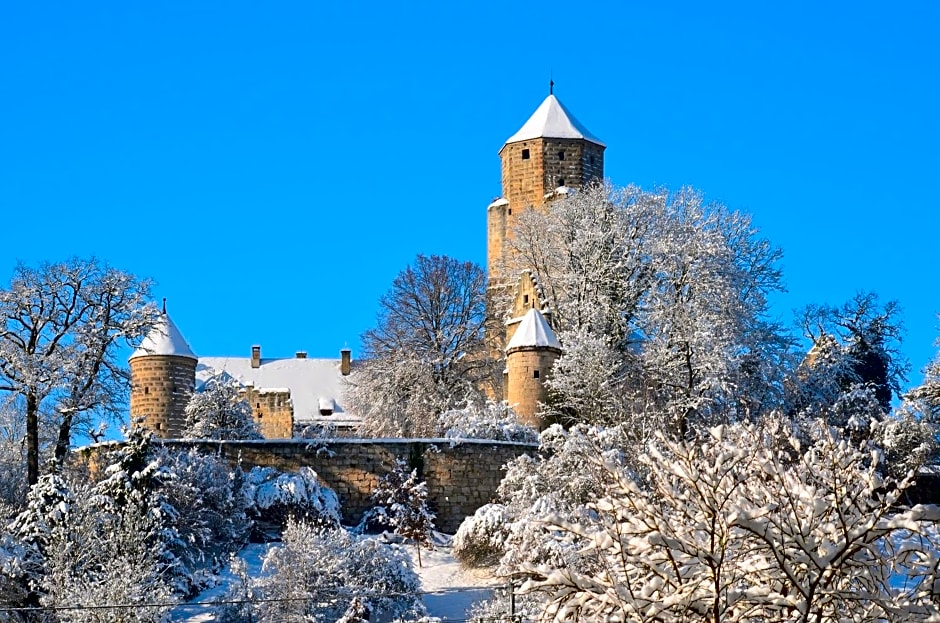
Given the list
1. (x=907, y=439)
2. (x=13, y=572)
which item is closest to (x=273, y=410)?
(x=13, y=572)

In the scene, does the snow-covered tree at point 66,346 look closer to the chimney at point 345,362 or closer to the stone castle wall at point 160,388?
the stone castle wall at point 160,388

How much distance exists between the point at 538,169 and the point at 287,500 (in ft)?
49.9

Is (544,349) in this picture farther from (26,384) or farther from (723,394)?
(26,384)

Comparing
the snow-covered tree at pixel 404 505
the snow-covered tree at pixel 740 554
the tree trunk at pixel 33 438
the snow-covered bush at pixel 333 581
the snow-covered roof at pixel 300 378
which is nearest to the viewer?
the snow-covered tree at pixel 740 554

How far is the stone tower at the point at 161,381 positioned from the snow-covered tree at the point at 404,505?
524 centimetres

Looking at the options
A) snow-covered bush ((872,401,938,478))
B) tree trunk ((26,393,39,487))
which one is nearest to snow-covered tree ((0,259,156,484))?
tree trunk ((26,393,39,487))

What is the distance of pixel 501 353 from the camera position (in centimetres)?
3703

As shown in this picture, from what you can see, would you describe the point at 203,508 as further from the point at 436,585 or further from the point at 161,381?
the point at 161,381

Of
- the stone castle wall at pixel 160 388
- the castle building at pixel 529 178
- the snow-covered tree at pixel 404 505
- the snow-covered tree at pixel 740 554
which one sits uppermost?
the castle building at pixel 529 178

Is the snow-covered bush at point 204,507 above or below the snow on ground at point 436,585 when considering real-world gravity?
above

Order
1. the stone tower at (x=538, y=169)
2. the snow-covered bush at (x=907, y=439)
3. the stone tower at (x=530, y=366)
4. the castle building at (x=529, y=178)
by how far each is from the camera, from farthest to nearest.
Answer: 1. the stone tower at (x=538, y=169)
2. the castle building at (x=529, y=178)
3. the stone tower at (x=530, y=366)
4. the snow-covered bush at (x=907, y=439)

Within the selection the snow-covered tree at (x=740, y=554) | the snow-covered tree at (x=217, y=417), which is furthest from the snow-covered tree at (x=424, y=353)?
the snow-covered tree at (x=740, y=554)

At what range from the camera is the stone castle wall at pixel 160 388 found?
32000mm

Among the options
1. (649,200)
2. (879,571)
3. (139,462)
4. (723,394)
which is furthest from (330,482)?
(879,571)
